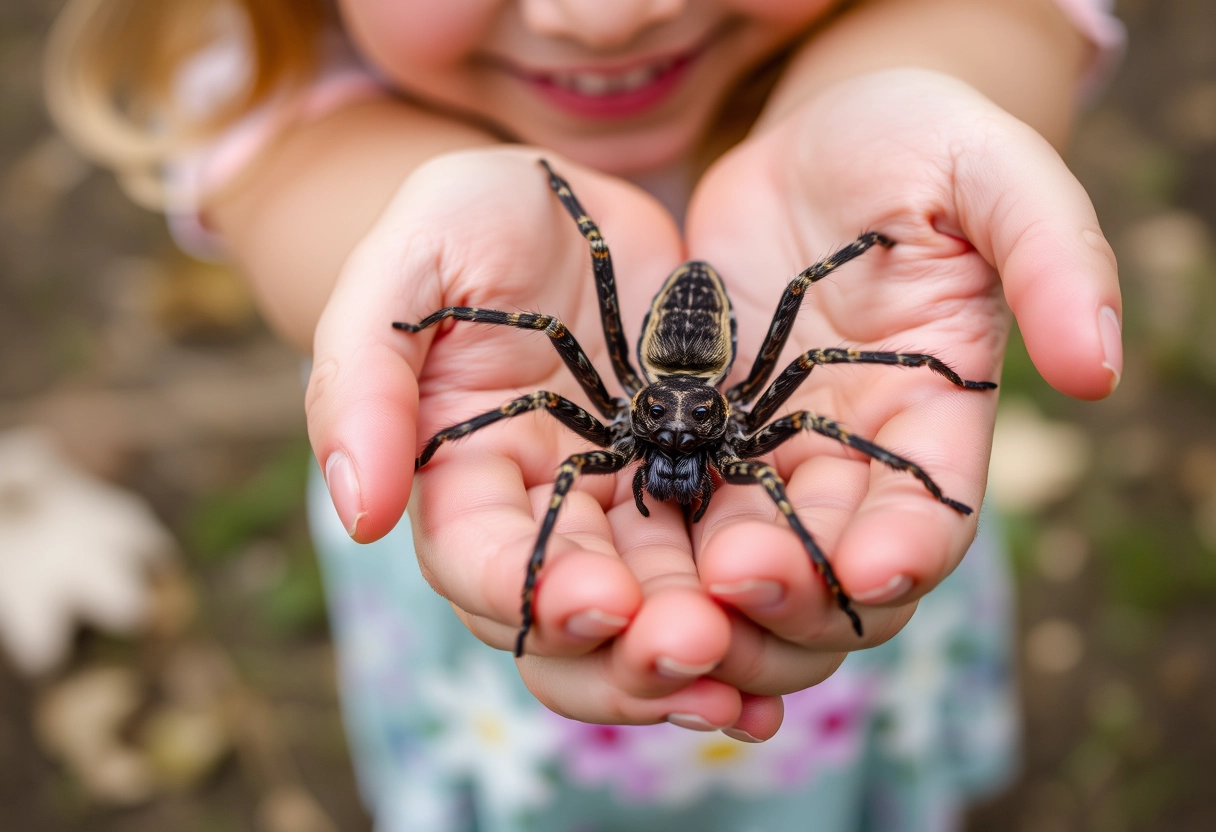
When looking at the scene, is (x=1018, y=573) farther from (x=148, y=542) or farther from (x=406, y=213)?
(x=148, y=542)

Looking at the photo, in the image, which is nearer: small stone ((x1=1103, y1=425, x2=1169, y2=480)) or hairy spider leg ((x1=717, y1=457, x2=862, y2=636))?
hairy spider leg ((x1=717, y1=457, x2=862, y2=636))

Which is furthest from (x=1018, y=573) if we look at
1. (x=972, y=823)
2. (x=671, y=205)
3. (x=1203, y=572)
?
(x=671, y=205)

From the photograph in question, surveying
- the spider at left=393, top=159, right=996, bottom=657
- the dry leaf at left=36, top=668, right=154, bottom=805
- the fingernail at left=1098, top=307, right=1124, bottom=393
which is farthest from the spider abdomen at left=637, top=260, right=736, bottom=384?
the dry leaf at left=36, top=668, right=154, bottom=805

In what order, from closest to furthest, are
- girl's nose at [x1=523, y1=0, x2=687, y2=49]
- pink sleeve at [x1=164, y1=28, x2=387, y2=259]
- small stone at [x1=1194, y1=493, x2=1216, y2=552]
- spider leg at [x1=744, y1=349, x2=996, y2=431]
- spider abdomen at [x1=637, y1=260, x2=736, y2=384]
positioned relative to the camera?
spider leg at [x1=744, y1=349, x2=996, y2=431]
girl's nose at [x1=523, y1=0, x2=687, y2=49]
spider abdomen at [x1=637, y1=260, x2=736, y2=384]
pink sleeve at [x1=164, y1=28, x2=387, y2=259]
small stone at [x1=1194, y1=493, x2=1216, y2=552]

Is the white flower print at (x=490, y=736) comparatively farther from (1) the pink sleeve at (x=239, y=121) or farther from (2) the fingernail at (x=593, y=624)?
(1) the pink sleeve at (x=239, y=121)

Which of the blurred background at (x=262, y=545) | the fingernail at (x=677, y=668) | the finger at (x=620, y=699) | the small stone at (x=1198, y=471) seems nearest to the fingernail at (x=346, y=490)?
the finger at (x=620, y=699)

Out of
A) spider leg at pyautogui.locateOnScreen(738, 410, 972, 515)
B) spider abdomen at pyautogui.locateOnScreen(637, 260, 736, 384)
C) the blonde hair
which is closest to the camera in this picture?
spider leg at pyautogui.locateOnScreen(738, 410, 972, 515)

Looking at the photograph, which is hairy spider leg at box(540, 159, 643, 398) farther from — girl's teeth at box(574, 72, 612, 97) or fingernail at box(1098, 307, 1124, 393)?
fingernail at box(1098, 307, 1124, 393)
